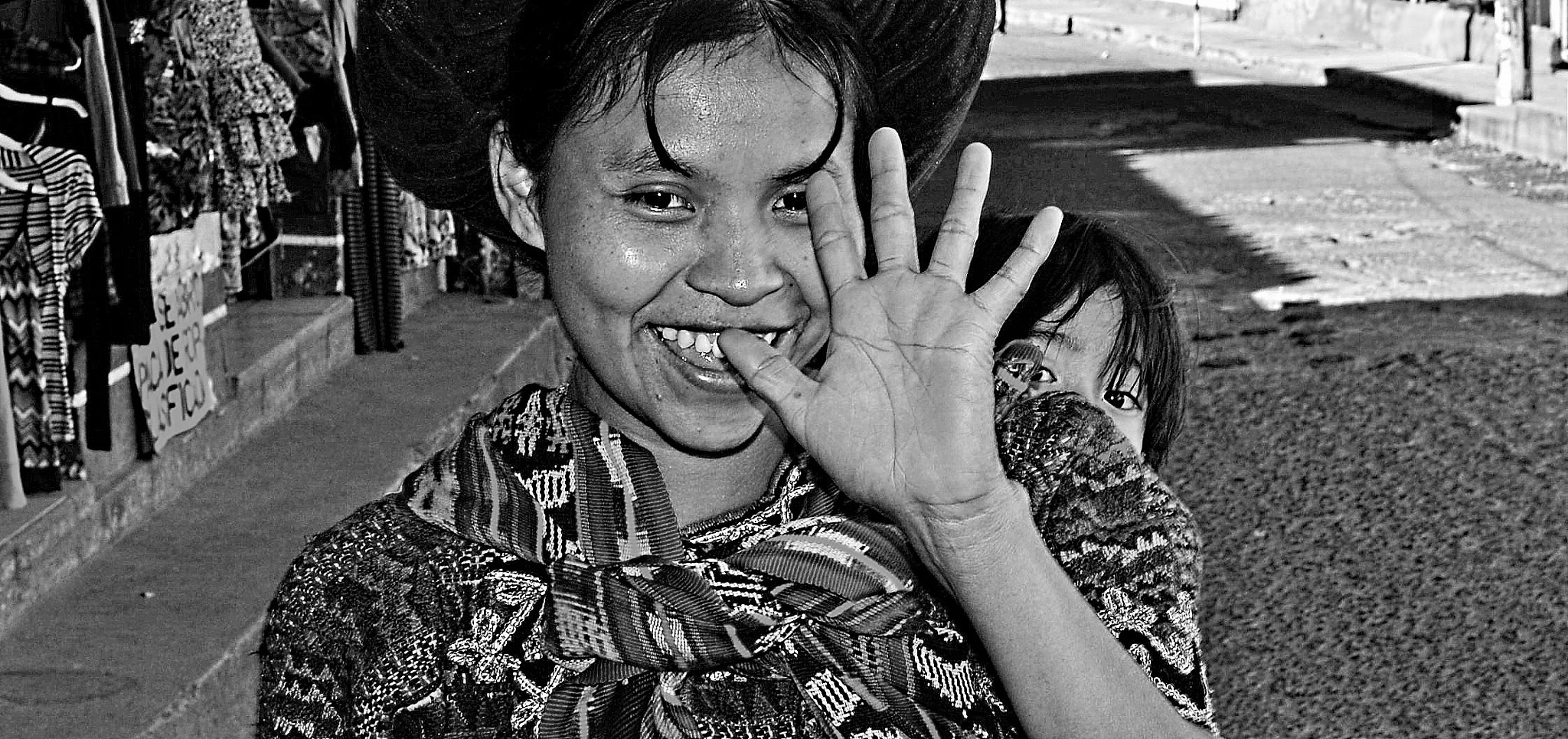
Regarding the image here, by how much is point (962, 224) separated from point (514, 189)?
0.52 metres

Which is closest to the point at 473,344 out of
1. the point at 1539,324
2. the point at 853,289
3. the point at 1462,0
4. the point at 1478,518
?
the point at 1478,518

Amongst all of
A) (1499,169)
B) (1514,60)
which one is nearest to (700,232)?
(1499,169)

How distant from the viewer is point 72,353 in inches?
196

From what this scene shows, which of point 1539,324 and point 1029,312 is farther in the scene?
point 1539,324

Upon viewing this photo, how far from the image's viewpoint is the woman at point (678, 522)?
64.7 inches

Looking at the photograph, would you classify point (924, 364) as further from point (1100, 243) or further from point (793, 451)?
point (1100, 243)

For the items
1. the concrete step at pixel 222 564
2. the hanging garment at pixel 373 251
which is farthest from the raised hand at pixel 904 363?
the hanging garment at pixel 373 251

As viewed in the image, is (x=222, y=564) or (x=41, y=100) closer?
(x=41, y=100)

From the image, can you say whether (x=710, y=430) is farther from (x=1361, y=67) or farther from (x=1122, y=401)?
(x=1361, y=67)

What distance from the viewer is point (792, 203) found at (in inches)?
67.1

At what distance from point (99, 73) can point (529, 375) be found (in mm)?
3439

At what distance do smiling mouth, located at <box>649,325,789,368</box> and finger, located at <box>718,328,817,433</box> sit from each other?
97 mm

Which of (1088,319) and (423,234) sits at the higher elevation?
(1088,319)

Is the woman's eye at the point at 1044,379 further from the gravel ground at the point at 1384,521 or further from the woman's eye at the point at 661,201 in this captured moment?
the gravel ground at the point at 1384,521
